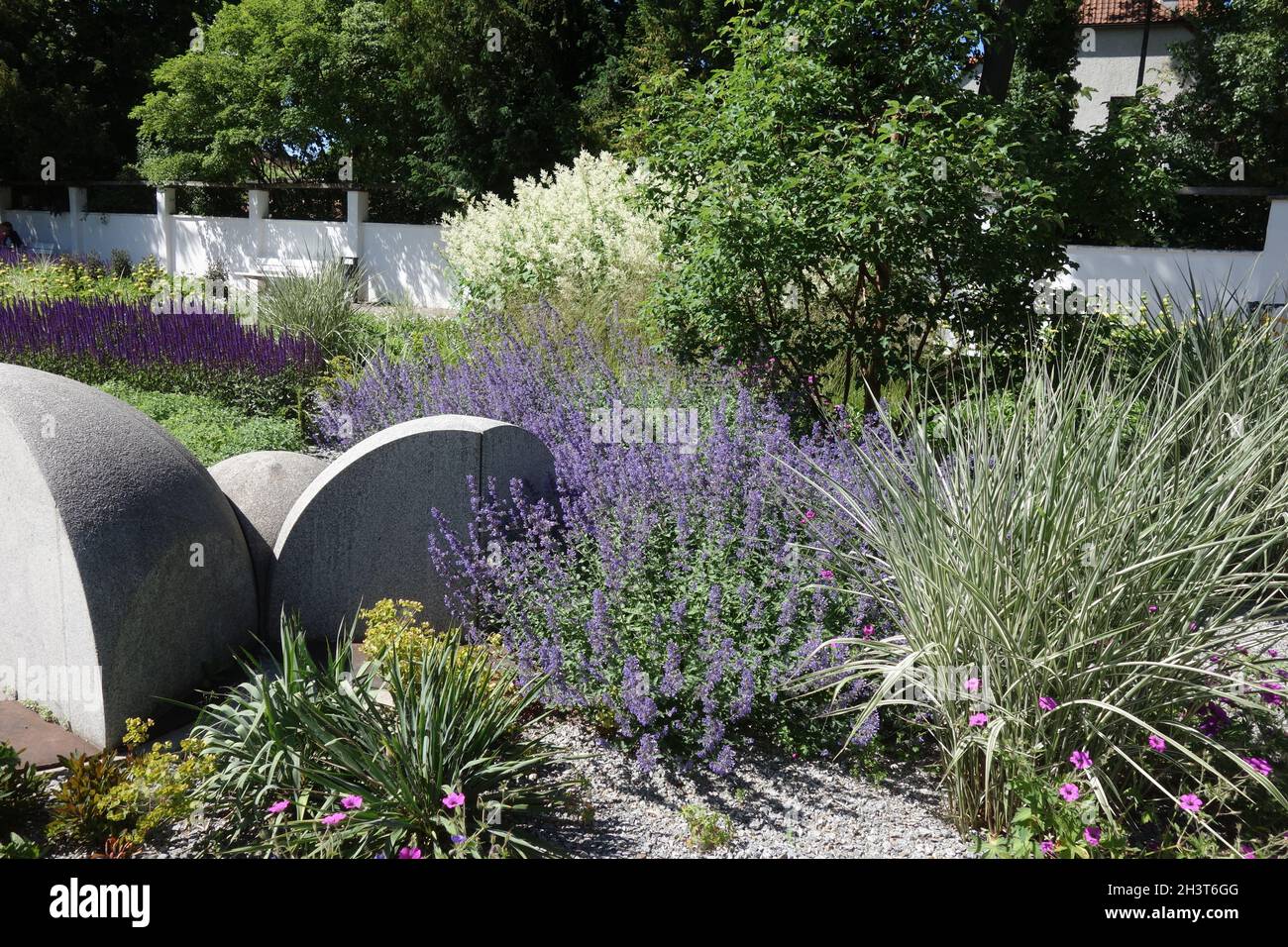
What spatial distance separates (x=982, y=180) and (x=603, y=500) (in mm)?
2913

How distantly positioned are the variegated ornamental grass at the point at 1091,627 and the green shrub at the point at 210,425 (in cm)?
460

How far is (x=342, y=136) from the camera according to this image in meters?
21.5

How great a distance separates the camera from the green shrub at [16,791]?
2963 millimetres

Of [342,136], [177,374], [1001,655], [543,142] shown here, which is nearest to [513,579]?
[1001,655]

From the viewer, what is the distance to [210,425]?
6.70 meters

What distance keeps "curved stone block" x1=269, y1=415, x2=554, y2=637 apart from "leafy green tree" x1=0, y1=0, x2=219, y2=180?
25622mm

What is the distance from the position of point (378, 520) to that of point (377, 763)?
1.82 meters

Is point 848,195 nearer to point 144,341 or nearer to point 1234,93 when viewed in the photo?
point 144,341

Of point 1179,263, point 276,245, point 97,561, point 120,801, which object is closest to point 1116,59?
point 1179,263

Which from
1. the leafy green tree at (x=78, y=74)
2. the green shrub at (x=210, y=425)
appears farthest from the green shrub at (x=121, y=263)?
the green shrub at (x=210, y=425)

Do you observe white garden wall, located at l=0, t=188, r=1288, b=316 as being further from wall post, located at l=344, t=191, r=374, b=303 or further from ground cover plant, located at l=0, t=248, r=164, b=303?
ground cover plant, located at l=0, t=248, r=164, b=303

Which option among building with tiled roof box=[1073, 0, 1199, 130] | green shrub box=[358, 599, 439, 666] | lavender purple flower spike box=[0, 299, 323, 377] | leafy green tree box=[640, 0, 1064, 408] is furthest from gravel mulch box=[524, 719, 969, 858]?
building with tiled roof box=[1073, 0, 1199, 130]

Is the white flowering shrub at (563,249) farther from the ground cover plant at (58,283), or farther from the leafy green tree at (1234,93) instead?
the leafy green tree at (1234,93)

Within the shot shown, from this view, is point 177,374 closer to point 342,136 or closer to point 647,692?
point 647,692
